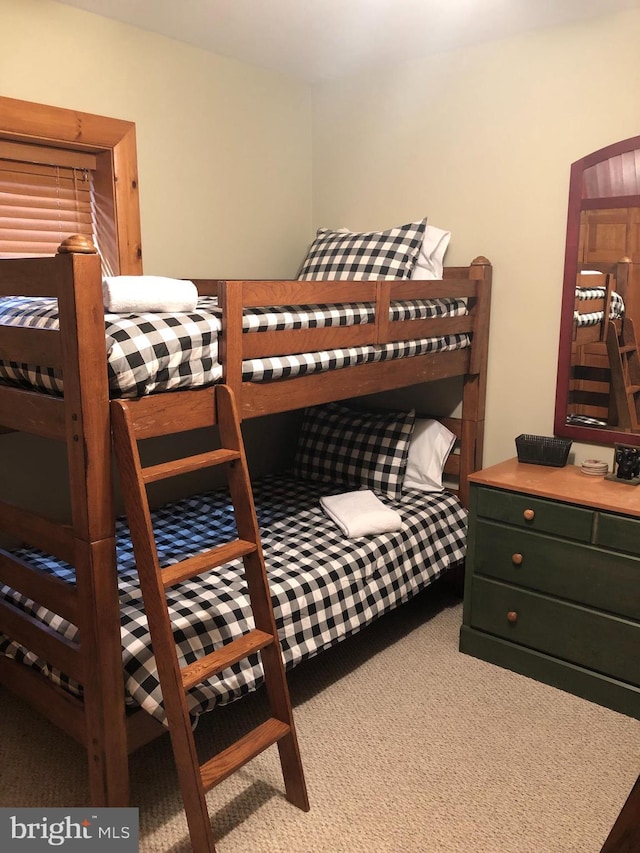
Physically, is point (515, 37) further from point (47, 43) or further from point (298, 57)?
point (47, 43)

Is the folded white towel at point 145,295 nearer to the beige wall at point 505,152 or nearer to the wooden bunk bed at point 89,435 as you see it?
the wooden bunk bed at point 89,435

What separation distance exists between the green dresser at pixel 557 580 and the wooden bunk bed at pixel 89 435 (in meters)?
0.86

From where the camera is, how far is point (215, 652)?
5.82 feet

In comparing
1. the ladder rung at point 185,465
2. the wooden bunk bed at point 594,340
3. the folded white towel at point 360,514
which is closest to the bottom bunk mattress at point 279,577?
the folded white towel at point 360,514

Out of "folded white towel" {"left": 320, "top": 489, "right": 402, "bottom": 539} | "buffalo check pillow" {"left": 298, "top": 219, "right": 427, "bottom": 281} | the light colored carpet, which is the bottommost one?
the light colored carpet

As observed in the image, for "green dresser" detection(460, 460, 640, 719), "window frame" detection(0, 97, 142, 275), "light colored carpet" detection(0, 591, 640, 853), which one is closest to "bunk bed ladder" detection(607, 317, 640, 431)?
"green dresser" detection(460, 460, 640, 719)

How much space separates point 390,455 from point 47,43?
205 centimetres

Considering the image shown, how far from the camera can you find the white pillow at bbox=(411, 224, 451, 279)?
3.07 m

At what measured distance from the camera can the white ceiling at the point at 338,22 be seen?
2.51m

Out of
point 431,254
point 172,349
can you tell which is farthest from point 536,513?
point 172,349

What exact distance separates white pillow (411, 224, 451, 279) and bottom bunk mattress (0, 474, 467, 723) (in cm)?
97

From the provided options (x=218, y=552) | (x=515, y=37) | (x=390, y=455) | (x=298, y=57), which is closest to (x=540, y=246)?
(x=515, y=37)

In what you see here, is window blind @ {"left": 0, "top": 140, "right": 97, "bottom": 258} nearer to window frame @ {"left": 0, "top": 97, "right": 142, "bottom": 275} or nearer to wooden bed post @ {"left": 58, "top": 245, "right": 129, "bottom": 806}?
window frame @ {"left": 0, "top": 97, "right": 142, "bottom": 275}

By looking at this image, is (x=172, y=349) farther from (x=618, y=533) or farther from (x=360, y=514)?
(x=618, y=533)
